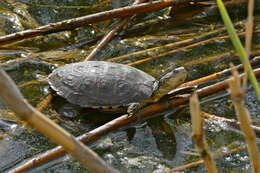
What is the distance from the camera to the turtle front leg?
9.12ft

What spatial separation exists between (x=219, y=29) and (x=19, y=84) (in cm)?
218

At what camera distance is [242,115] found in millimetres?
1149

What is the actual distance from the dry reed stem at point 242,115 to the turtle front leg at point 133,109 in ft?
4.67

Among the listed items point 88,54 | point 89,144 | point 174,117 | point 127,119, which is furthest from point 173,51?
point 89,144

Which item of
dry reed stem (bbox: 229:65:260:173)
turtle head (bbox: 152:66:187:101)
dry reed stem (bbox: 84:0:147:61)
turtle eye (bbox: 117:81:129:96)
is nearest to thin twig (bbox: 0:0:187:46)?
dry reed stem (bbox: 84:0:147:61)

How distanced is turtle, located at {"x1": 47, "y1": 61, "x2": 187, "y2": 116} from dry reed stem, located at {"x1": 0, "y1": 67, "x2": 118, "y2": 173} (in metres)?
1.76

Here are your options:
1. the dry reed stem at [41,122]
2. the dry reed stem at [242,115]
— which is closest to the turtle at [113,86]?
the dry reed stem at [242,115]

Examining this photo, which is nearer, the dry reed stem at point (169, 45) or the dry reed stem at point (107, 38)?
the dry reed stem at point (107, 38)

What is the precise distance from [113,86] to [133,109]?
27 centimetres

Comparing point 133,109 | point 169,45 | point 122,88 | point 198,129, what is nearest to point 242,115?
point 198,129

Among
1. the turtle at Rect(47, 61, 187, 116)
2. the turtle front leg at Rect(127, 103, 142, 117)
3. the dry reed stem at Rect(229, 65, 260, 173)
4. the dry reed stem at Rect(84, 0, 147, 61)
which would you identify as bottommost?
the dry reed stem at Rect(229, 65, 260, 173)

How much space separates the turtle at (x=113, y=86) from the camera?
9.59ft

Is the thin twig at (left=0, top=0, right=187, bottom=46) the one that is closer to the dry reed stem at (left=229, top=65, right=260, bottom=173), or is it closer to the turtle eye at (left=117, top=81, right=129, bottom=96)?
the turtle eye at (left=117, top=81, right=129, bottom=96)

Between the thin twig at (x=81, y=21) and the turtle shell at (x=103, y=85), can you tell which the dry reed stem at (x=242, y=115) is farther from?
the thin twig at (x=81, y=21)
